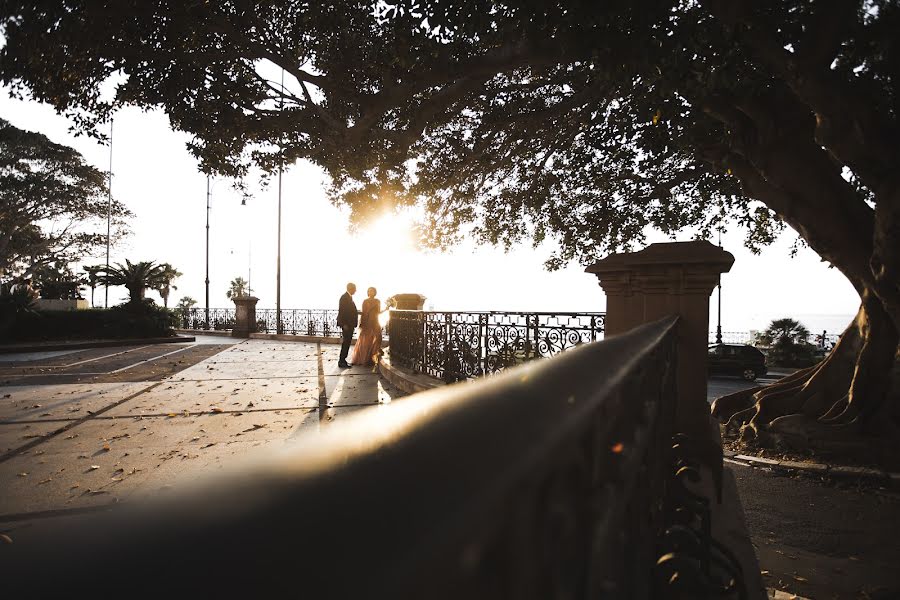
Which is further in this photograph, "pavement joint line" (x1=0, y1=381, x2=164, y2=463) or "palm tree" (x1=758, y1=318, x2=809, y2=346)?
"palm tree" (x1=758, y1=318, x2=809, y2=346)

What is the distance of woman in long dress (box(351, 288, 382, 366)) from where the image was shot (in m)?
11.3

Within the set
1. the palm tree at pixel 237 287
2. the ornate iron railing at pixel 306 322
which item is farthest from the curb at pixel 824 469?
the palm tree at pixel 237 287

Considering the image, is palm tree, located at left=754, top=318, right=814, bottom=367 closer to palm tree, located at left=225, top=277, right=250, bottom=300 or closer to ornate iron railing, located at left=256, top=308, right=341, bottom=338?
ornate iron railing, located at left=256, top=308, right=341, bottom=338

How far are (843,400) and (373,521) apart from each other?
906 cm

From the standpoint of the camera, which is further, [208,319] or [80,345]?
[208,319]

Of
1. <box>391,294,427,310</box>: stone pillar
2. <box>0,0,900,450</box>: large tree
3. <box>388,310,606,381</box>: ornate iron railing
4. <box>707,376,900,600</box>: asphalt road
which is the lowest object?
<box>707,376,900,600</box>: asphalt road

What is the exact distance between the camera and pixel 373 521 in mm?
306

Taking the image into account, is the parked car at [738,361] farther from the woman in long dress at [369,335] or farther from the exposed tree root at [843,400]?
the woman in long dress at [369,335]

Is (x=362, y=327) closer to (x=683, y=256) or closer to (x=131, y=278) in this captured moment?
(x=683, y=256)

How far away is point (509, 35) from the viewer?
5.74 meters

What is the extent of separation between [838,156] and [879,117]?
55 cm

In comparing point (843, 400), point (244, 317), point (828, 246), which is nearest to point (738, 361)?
point (843, 400)

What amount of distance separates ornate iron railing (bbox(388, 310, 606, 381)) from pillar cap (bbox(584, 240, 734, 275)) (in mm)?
1923

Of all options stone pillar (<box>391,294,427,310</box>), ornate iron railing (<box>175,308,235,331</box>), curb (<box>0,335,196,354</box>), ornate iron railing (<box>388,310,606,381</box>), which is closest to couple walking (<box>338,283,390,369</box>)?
ornate iron railing (<box>388,310,606,381</box>)
